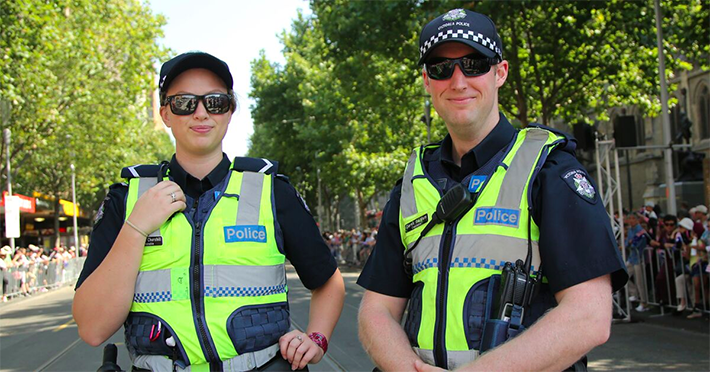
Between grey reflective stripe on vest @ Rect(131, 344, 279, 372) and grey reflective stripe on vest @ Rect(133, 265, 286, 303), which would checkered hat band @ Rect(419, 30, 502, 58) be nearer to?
grey reflective stripe on vest @ Rect(133, 265, 286, 303)

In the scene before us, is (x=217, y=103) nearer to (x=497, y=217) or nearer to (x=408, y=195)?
(x=408, y=195)

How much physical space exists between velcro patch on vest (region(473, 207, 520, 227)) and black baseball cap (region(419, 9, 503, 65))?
1.63 ft

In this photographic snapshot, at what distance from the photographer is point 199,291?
2.53m

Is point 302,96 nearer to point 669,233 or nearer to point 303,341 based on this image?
point 669,233

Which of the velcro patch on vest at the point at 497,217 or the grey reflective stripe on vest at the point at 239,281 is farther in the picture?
the grey reflective stripe on vest at the point at 239,281

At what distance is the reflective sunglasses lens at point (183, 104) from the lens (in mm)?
2729

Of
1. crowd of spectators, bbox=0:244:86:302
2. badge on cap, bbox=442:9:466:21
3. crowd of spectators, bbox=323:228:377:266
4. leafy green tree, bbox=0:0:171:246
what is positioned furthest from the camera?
crowd of spectators, bbox=323:228:377:266

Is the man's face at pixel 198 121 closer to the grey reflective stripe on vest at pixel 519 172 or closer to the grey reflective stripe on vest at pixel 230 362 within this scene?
the grey reflective stripe on vest at pixel 230 362

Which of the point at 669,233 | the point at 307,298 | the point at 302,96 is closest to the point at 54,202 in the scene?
the point at 302,96

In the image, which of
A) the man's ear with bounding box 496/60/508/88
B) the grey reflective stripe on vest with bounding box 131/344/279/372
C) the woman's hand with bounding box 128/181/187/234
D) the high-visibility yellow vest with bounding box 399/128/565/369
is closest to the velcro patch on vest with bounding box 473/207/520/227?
the high-visibility yellow vest with bounding box 399/128/565/369

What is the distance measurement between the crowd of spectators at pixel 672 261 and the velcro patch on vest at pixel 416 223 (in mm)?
10436

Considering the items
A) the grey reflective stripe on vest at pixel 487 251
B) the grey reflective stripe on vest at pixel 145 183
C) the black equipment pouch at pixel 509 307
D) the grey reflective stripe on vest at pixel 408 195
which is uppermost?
the grey reflective stripe on vest at pixel 145 183

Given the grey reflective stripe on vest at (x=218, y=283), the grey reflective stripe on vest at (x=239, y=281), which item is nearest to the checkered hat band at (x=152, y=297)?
the grey reflective stripe on vest at (x=218, y=283)

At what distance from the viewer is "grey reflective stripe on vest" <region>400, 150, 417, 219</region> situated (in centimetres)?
233
